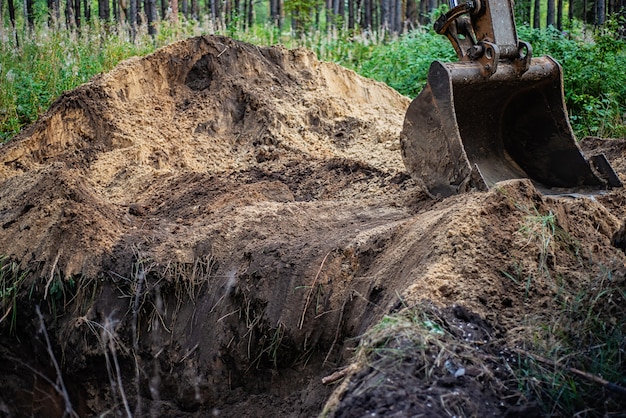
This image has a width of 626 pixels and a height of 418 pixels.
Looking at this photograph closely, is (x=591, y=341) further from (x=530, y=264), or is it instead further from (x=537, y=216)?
(x=537, y=216)

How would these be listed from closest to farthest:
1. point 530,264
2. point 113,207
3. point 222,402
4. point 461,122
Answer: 1. point 530,264
2. point 222,402
3. point 461,122
4. point 113,207

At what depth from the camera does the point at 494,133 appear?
208 inches

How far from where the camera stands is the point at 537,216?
12.6ft

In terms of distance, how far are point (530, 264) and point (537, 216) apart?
369 mm

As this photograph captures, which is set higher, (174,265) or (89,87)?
(89,87)

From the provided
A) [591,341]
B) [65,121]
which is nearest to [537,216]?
[591,341]

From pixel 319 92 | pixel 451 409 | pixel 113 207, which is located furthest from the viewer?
pixel 319 92

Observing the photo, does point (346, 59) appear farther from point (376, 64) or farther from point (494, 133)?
point (494, 133)

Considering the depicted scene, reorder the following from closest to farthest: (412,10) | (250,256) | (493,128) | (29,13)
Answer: (250,256)
(493,128)
(29,13)
(412,10)

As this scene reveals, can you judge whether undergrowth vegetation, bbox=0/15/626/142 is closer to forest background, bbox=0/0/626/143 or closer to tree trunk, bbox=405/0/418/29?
forest background, bbox=0/0/626/143

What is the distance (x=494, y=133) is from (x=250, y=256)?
2090mm

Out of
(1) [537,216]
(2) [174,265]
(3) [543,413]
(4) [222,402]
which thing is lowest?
(4) [222,402]

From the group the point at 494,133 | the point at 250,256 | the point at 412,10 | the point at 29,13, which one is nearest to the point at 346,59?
the point at 494,133

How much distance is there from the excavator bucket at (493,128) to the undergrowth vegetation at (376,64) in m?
2.96
